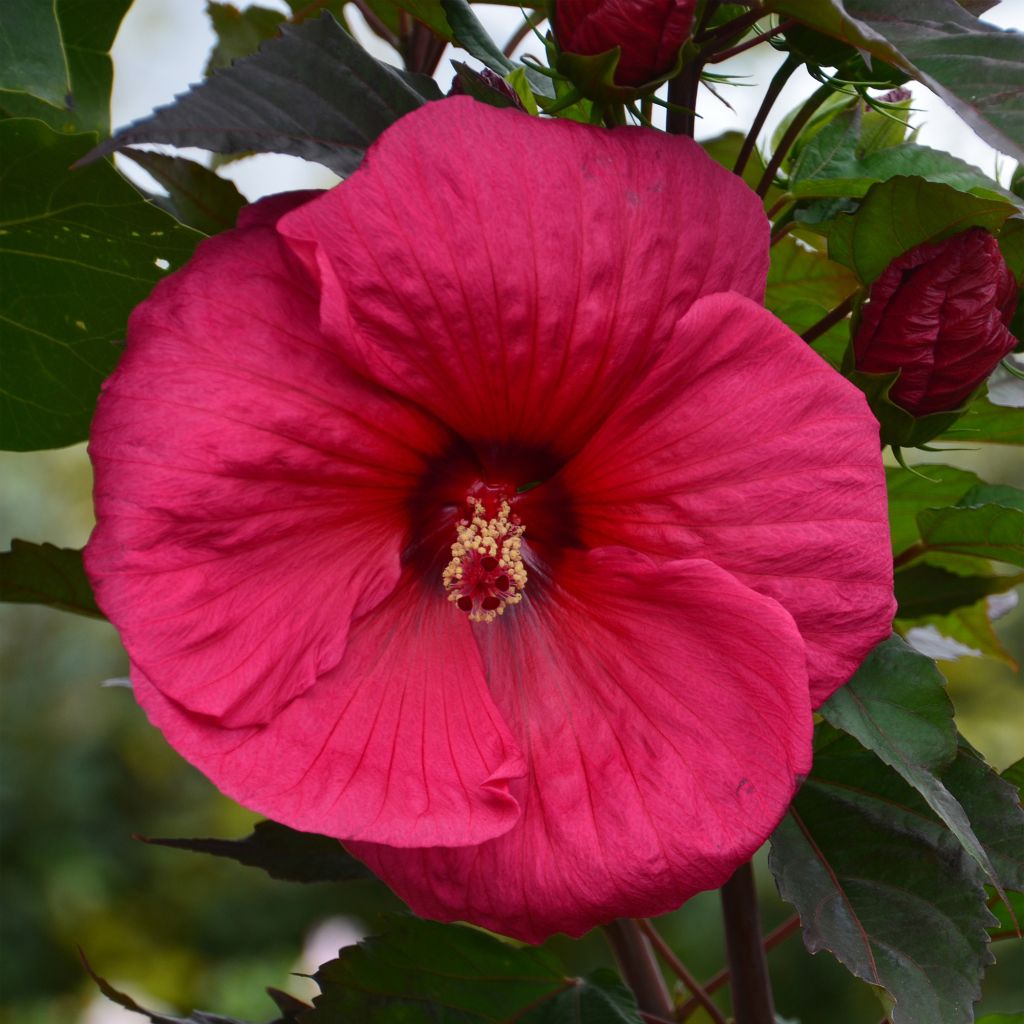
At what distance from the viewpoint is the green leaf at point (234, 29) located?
1.16 m

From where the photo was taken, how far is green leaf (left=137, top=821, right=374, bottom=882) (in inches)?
36.1

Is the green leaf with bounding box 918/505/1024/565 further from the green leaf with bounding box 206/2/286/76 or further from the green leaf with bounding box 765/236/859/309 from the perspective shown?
the green leaf with bounding box 206/2/286/76

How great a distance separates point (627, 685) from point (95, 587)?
0.29m

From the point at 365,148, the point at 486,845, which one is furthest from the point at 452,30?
the point at 486,845

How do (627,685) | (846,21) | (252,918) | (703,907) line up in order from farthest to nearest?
1. (252,918)
2. (703,907)
3. (627,685)
4. (846,21)

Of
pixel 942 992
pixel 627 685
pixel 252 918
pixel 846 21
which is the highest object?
pixel 846 21

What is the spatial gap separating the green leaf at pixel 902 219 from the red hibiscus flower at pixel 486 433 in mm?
98

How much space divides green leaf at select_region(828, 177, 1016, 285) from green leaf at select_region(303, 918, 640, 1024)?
1.79 ft

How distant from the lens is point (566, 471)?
722 millimetres

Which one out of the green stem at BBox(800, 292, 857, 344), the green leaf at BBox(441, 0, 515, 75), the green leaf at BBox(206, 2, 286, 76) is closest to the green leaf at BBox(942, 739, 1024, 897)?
the green stem at BBox(800, 292, 857, 344)

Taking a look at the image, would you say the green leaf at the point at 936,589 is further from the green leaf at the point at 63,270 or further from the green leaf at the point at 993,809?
the green leaf at the point at 63,270

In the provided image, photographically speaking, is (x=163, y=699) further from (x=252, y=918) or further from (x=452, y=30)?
(x=252, y=918)

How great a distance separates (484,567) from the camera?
2.43 feet

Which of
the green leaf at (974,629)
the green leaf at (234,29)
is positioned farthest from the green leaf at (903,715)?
the green leaf at (234,29)
